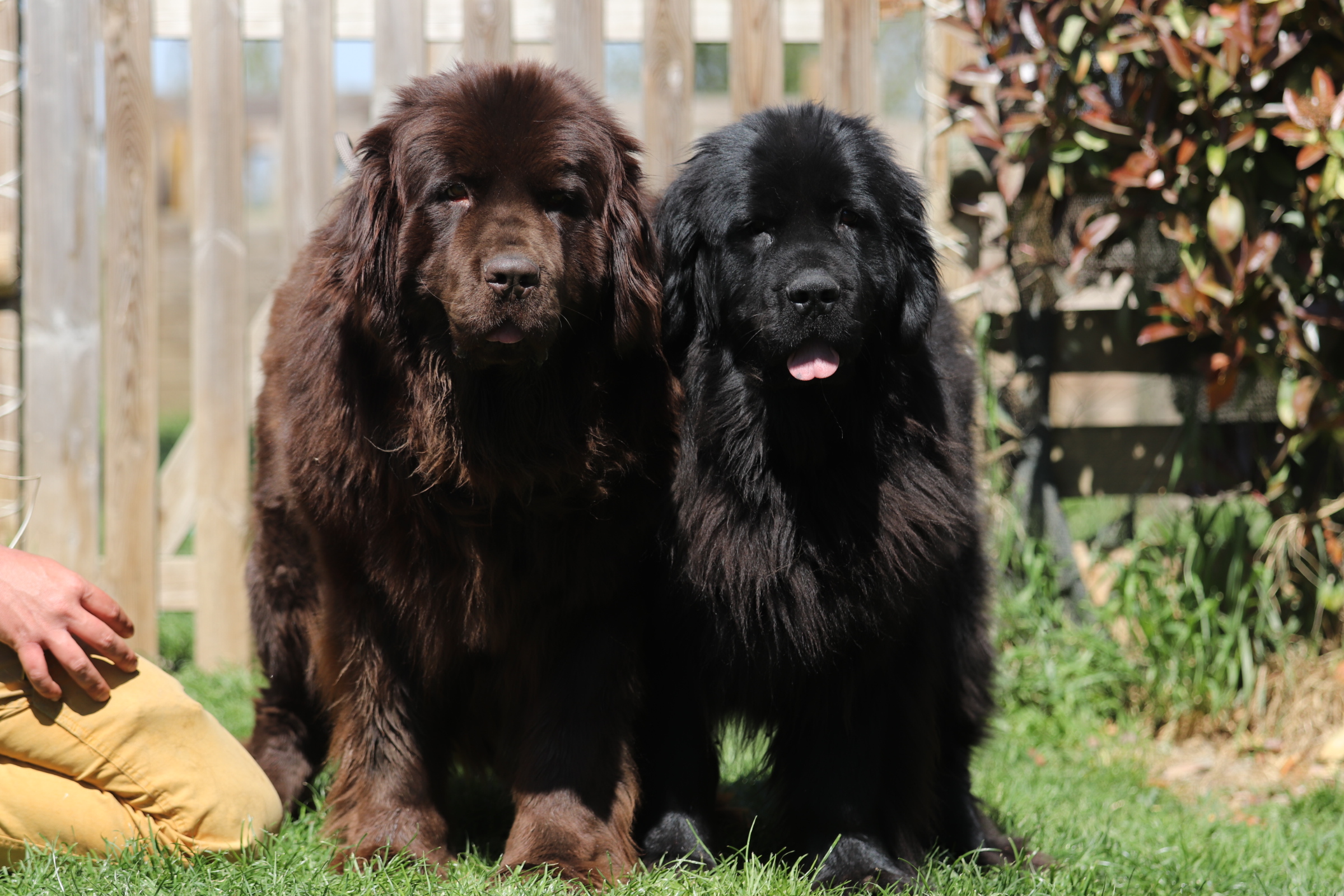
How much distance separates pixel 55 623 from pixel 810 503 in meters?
1.47

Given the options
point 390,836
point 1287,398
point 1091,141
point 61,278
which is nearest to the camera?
point 390,836

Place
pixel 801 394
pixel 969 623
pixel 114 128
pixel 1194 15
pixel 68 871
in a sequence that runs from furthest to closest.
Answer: pixel 114 128 < pixel 1194 15 < pixel 969 623 < pixel 801 394 < pixel 68 871

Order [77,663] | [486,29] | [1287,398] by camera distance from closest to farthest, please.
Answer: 1. [77,663]
2. [1287,398]
3. [486,29]

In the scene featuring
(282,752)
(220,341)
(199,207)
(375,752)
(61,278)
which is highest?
(199,207)

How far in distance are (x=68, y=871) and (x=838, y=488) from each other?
1.61 meters

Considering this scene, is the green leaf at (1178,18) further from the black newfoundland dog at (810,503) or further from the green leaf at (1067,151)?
the black newfoundland dog at (810,503)

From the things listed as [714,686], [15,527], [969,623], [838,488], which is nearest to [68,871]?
[714,686]

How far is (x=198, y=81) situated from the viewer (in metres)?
3.91

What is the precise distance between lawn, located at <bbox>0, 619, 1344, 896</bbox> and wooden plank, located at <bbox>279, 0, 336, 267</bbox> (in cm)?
163

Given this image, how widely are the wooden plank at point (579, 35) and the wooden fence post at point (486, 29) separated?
7.0 inches

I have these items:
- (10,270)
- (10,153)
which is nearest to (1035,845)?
(10,270)

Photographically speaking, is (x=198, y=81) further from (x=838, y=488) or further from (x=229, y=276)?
(x=838, y=488)

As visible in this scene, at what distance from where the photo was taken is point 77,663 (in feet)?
7.01

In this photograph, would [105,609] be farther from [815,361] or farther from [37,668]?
[815,361]
